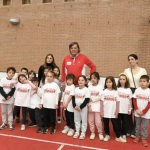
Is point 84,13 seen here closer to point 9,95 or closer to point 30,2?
point 30,2

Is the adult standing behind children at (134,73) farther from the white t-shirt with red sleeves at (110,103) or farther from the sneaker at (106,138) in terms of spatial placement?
the sneaker at (106,138)

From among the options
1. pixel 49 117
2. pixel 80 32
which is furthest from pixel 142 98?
pixel 80 32

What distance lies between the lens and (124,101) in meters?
4.50

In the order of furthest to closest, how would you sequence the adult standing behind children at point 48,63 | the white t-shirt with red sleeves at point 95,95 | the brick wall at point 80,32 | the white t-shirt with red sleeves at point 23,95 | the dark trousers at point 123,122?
the brick wall at point 80,32 → the adult standing behind children at point 48,63 → the white t-shirt with red sleeves at point 23,95 → the dark trousers at point 123,122 → the white t-shirt with red sleeves at point 95,95

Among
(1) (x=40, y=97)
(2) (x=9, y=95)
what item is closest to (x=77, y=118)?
(1) (x=40, y=97)

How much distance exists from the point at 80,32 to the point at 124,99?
7.70 metres

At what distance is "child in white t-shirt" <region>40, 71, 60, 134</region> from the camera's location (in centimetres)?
477

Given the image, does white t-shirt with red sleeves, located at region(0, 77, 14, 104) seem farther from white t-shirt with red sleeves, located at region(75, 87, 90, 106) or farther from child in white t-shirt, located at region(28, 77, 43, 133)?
white t-shirt with red sleeves, located at region(75, 87, 90, 106)

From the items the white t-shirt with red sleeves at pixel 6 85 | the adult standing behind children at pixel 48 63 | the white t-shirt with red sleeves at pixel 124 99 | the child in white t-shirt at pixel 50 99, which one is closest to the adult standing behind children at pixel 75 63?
the child in white t-shirt at pixel 50 99

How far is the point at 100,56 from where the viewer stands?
448 inches

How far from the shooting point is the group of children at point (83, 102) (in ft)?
14.4

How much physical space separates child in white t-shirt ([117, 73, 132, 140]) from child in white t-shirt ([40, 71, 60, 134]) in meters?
1.44

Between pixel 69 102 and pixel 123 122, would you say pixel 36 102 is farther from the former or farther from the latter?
pixel 123 122

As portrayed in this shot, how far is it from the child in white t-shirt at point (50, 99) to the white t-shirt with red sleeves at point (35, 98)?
0.77ft
